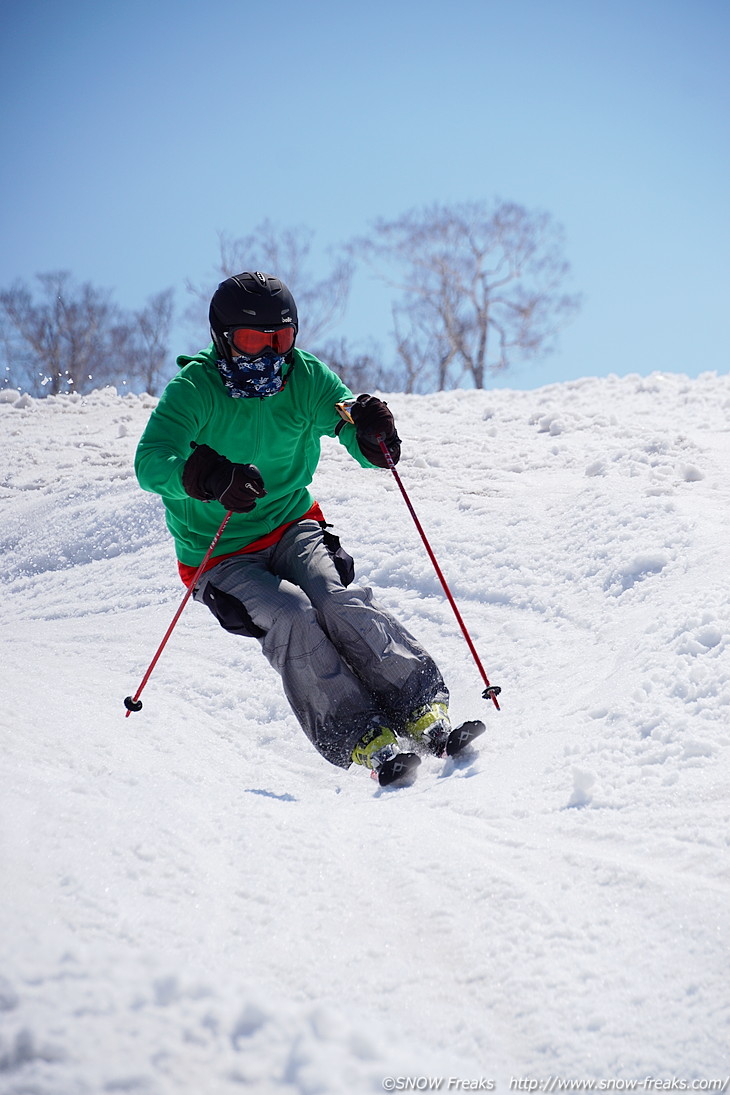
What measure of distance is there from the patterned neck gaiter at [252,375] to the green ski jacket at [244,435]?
0.04 meters

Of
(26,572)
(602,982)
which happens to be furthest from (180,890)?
(26,572)

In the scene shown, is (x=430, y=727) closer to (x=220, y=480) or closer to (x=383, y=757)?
(x=383, y=757)

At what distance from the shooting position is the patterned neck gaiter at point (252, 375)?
2961 millimetres

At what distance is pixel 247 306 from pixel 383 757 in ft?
5.19

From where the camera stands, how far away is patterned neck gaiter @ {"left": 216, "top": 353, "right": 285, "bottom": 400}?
2961 millimetres

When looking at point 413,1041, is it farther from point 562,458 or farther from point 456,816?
point 562,458

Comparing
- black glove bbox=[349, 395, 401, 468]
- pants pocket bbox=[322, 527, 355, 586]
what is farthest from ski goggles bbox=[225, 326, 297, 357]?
pants pocket bbox=[322, 527, 355, 586]

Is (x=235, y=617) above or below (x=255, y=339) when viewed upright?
below

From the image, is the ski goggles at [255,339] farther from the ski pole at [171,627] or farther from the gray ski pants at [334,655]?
the gray ski pants at [334,655]

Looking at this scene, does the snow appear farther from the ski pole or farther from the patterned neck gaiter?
the patterned neck gaiter

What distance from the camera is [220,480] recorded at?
267cm

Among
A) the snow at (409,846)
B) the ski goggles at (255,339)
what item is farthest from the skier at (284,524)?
the snow at (409,846)

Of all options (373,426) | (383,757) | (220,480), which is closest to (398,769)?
(383,757)

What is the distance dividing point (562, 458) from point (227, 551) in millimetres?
3220
